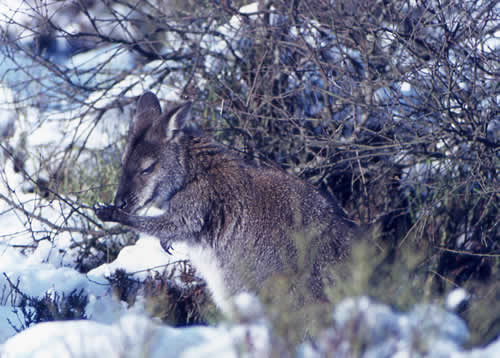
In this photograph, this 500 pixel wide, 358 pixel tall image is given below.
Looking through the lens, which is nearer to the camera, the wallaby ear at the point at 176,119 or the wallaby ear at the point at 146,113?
the wallaby ear at the point at 176,119

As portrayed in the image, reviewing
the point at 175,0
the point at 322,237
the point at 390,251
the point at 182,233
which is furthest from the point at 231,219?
the point at 175,0

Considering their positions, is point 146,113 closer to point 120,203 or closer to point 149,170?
point 149,170

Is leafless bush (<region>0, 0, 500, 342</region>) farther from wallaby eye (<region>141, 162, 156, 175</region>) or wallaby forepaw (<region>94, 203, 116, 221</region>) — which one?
wallaby eye (<region>141, 162, 156, 175</region>)

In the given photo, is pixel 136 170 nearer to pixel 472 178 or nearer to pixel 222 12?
pixel 222 12

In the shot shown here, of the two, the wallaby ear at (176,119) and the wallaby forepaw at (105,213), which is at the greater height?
the wallaby ear at (176,119)

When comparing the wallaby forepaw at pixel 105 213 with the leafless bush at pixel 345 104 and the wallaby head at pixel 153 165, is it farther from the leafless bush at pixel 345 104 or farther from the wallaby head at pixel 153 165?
the leafless bush at pixel 345 104

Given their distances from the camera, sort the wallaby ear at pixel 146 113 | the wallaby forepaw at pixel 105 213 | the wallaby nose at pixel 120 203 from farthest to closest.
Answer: the wallaby ear at pixel 146 113
the wallaby nose at pixel 120 203
the wallaby forepaw at pixel 105 213

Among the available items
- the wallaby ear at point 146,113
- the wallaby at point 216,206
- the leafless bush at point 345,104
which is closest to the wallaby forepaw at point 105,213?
the wallaby at point 216,206

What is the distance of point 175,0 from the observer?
22.2 feet

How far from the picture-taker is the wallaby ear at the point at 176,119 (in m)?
4.70

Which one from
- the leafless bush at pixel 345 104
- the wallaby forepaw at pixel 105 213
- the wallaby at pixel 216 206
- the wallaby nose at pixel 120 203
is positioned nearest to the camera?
the wallaby at pixel 216 206

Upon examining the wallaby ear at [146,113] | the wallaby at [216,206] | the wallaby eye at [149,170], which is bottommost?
the wallaby at [216,206]

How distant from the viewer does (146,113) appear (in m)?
4.93

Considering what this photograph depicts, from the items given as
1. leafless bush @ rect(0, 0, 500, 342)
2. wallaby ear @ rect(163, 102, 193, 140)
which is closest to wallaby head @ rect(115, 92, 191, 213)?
wallaby ear @ rect(163, 102, 193, 140)
